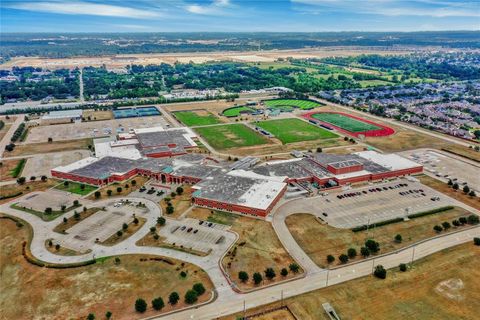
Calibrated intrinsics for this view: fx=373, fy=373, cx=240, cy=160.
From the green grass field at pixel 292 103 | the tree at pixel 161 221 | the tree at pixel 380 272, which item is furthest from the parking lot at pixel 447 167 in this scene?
the green grass field at pixel 292 103

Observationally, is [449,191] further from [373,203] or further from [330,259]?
[330,259]

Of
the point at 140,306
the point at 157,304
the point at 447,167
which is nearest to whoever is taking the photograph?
the point at 140,306

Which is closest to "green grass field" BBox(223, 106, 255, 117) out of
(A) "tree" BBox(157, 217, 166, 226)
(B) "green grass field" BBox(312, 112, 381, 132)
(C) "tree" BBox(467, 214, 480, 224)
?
(B) "green grass field" BBox(312, 112, 381, 132)

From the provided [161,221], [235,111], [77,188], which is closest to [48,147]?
[77,188]

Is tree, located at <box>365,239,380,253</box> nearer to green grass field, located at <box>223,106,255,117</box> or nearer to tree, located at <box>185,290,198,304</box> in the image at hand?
tree, located at <box>185,290,198,304</box>

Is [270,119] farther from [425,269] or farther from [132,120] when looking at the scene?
[425,269]

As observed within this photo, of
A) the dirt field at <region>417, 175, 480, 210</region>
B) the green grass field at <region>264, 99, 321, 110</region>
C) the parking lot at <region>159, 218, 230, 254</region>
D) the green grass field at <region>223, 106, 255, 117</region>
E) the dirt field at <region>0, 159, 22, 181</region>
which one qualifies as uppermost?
the green grass field at <region>264, 99, 321, 110</region>
